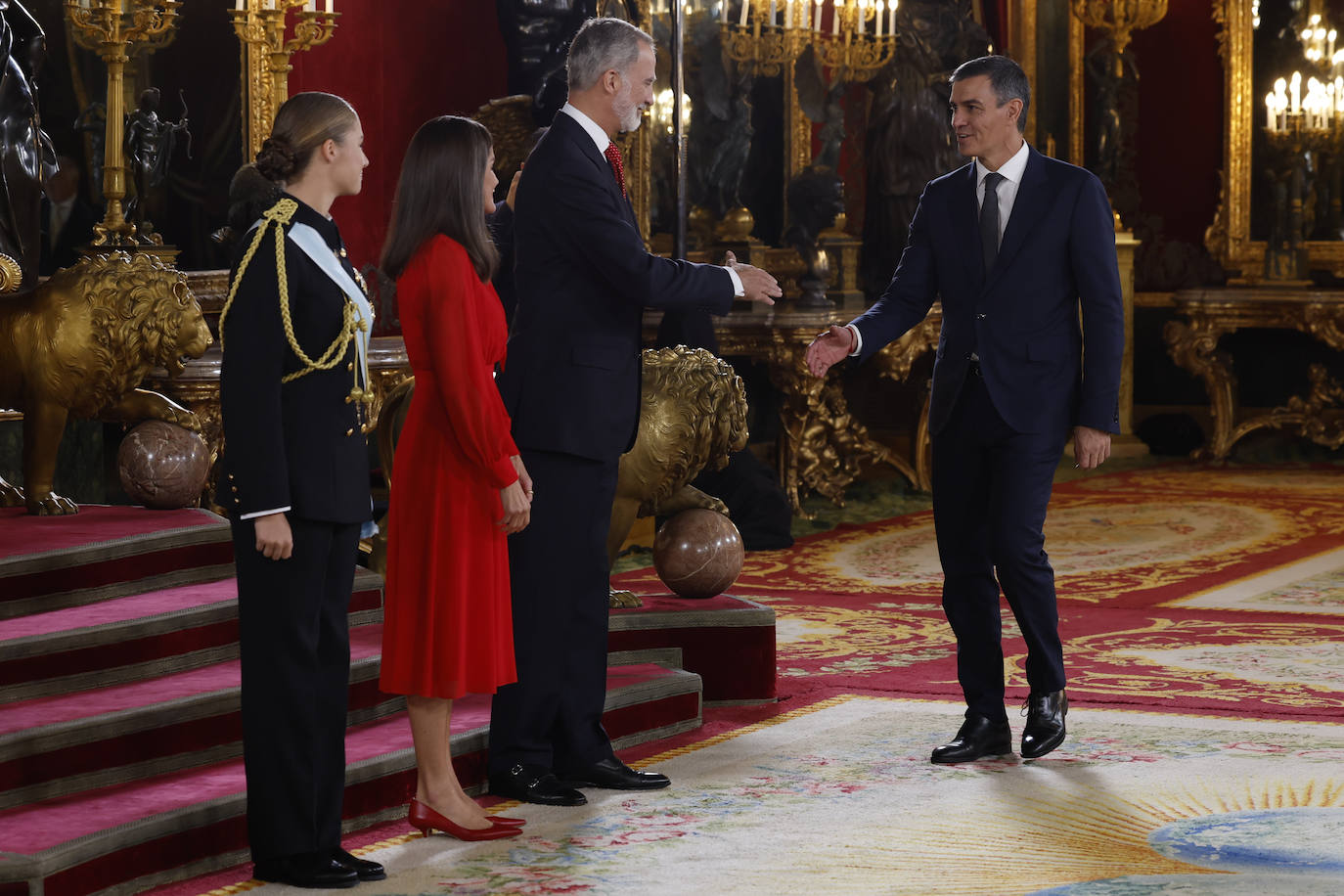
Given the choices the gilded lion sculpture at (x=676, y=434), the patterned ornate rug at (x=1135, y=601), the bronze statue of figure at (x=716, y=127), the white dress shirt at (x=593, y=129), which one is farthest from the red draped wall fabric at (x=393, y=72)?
the white dress shirt at (x=593, y=129)

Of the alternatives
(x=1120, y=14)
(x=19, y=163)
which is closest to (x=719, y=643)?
(x=19, y=163)

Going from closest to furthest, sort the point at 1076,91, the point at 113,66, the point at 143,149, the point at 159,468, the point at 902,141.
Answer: the point at 159,468
the point at 113,66
the point at 143,149
the point at 902,141
the point at 1076,91

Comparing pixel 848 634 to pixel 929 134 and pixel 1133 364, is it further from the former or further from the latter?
pixel 1133 364

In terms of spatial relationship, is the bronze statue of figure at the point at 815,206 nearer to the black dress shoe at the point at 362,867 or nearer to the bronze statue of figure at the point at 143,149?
the bronze statue of figure at the point at 143,149

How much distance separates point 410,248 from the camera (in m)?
3.68

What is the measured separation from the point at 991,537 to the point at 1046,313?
53 centimetres

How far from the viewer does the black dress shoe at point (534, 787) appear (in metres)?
4.03

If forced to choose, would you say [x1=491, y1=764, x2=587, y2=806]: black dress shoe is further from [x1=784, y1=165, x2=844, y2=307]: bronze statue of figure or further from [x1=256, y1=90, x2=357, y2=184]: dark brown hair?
[x1=784, y1=165, x2=844, y2=307]: bronze statue of figure

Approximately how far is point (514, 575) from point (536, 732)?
1.13ft

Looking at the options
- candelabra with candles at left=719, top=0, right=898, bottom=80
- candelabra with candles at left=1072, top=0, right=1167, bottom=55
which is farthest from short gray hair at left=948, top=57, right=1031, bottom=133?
candelabra with candles at left=1072, top=0, right=1167, bottom=55

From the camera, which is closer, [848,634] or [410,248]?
[410,248]

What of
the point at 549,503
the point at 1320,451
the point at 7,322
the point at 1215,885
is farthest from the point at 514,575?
the point at 1320,451

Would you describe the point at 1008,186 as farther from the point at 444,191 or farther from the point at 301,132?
the point at 301,132

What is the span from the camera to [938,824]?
12.7 ft
